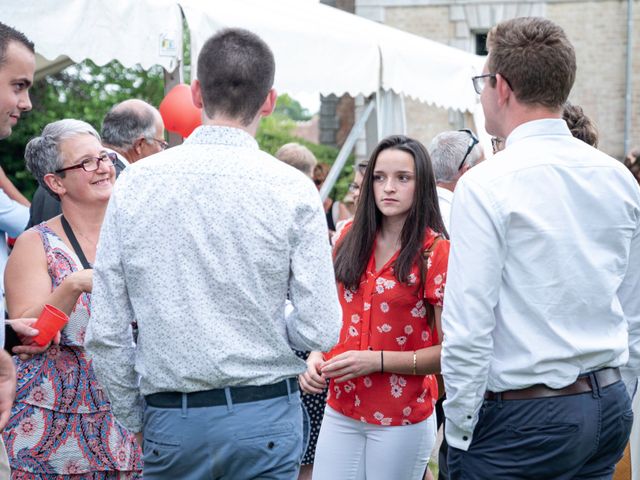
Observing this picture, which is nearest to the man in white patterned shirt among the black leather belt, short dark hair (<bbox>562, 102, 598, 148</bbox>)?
the black leather belt

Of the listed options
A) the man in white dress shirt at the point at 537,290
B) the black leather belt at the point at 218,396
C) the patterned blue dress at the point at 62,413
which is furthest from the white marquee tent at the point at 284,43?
the man in white dress shirt at the point at 537,290

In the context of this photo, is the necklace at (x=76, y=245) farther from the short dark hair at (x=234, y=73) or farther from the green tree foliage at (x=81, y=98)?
the green tree foliage at (x=81, y=98)

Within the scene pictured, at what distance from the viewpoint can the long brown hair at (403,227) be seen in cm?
380

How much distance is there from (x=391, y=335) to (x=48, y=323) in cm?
135

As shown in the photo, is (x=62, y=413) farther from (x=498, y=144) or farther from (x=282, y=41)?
(x=282, y=41)

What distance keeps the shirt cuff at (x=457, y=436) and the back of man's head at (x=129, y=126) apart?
300 cm

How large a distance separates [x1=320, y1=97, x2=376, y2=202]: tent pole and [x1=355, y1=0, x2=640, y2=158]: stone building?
10.7 meters

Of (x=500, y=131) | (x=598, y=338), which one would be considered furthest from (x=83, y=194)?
(x=598, y=338)

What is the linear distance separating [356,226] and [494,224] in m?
1.45

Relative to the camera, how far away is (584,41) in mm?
20078

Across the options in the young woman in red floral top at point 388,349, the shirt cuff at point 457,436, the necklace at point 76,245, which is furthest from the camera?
the young woman in red floral top at point 388,349

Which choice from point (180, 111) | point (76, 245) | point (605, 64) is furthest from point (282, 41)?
point (605, 64)

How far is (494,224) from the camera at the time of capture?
8.39 feet

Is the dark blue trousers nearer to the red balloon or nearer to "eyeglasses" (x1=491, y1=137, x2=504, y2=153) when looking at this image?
"eyeglasses" (x1=491, y1=137, x2=504, y2=153)
